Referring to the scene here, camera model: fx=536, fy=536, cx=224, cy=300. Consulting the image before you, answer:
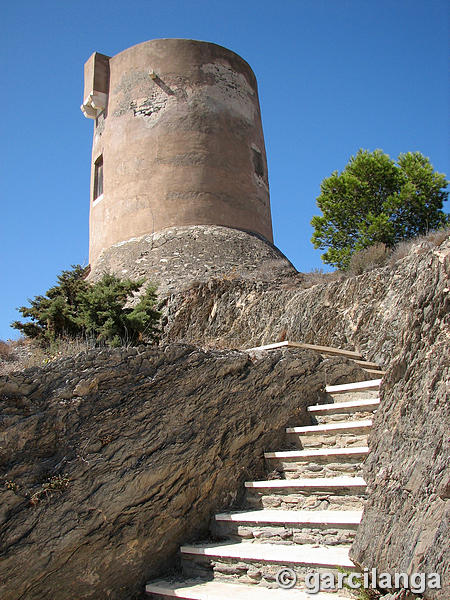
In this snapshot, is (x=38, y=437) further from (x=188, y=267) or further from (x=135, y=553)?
(x=188, y=267)

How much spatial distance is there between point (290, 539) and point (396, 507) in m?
1.06

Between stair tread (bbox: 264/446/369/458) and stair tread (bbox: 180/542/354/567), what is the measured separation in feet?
2.86

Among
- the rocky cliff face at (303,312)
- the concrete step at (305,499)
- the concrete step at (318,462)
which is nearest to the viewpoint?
the concrete step at (305,499)

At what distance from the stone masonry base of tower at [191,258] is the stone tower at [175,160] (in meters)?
0.03

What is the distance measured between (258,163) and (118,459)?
432 inches

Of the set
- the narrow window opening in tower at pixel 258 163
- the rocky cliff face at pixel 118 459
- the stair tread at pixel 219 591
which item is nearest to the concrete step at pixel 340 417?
the rocky cliff face at pixel 118 459

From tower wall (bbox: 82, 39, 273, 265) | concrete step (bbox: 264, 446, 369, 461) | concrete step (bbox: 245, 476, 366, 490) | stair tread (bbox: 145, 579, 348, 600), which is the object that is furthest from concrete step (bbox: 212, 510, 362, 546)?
tower wall (bbox: 82, 39, 273, 265)

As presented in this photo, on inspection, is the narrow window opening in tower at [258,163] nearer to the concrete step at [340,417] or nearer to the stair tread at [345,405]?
the stair tread at [345,405]

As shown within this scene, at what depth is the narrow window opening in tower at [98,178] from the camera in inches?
549

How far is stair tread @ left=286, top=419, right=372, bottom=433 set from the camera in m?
4.50

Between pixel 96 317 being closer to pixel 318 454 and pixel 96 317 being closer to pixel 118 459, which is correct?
pixel 118 459

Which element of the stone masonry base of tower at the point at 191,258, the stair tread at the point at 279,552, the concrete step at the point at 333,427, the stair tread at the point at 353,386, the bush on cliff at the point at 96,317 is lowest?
the stair tread at the point at 279,552

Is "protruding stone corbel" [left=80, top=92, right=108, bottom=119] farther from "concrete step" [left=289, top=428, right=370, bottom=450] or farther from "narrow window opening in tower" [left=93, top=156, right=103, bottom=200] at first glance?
"concrete step" [left=289, top=428, right=370, bottom=450]

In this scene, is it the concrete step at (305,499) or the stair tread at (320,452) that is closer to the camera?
the concrete step at (305,499)
